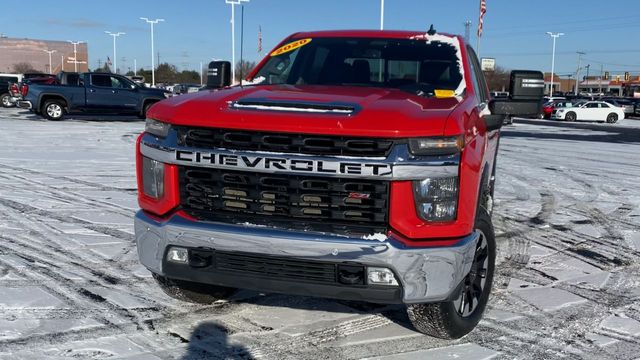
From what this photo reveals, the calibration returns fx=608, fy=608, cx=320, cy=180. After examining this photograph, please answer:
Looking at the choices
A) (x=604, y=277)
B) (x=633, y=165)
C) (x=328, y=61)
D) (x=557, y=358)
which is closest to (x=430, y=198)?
(x=557, y=358)

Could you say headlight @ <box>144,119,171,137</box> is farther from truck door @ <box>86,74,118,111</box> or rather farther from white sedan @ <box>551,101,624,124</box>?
white sedan @ <box>551,101,624,124</box>

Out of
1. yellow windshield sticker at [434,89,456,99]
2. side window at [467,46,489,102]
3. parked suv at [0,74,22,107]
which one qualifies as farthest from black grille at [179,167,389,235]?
parked suv at [0,74,22,107]

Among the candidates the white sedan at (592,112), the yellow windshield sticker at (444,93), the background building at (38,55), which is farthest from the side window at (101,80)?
the background building at (38,55)

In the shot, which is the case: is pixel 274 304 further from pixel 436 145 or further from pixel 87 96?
pixel 87 96

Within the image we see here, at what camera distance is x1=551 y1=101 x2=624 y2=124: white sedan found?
36188 millimetres

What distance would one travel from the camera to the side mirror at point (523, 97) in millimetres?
3980

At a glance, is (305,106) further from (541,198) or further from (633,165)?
(633,165)

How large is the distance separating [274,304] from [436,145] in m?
1.88

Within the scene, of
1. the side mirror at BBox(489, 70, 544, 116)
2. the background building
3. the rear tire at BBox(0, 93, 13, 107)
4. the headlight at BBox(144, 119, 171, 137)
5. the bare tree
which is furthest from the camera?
the background building

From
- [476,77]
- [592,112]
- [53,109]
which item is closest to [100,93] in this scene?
[53,109]

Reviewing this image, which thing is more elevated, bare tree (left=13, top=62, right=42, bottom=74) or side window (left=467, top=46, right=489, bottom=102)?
bare tree (left=13, top=62, right=42, bottom=74)

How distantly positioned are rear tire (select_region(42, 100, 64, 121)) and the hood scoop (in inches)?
795

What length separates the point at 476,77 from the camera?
5137mm

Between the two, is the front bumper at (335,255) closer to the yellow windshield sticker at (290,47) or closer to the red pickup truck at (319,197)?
the red pickup truck at (319,197)
